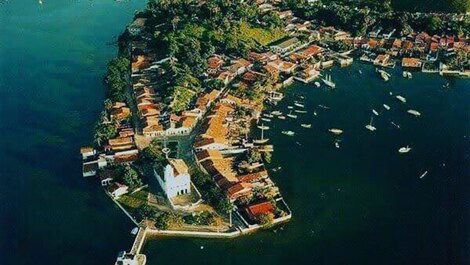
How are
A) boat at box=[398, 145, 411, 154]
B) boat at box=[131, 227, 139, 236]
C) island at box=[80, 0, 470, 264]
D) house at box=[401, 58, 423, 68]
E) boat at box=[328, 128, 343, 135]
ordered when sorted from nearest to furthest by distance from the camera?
boat at box=[131, 227, 139, 236], island at box=[80, 0, 470, 264], boat at box=[398, 145, 411, 154], boat at box=[328, 128, 343, 135], house at box=[401, 58, 423, 68]

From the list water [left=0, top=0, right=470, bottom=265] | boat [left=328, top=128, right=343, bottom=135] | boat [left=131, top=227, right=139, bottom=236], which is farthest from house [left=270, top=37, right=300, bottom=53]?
boat [left=131, top=227, right=139, bottom=236]

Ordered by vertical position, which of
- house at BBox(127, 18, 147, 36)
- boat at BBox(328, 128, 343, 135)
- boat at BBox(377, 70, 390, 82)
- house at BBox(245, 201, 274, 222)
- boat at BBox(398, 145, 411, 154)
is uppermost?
house at BBox(127, 18, 147, 36)

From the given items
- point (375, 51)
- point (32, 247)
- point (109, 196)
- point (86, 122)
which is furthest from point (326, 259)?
point (375, 51)

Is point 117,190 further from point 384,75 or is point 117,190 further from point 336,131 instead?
point 384,75

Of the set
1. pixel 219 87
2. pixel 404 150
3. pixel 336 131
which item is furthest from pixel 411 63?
pixel 219 87

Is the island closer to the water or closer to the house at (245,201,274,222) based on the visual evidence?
the house at (245,201,274,222)

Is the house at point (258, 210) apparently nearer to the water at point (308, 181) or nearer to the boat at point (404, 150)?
the water at point (308, 181)

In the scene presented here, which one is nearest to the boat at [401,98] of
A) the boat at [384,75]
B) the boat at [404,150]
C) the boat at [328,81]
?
the boat at [384,75]
